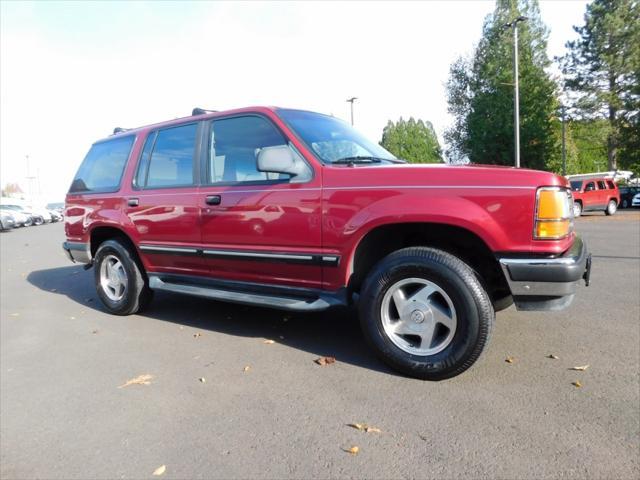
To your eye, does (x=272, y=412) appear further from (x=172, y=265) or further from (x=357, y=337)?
(x=172, y=265)

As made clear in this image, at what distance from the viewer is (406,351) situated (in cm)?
303

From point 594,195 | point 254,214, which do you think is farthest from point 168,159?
point 594,195

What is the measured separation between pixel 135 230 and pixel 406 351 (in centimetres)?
303

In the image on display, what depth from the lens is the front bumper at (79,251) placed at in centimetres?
510

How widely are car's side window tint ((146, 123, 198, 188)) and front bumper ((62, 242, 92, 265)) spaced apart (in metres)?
1.31

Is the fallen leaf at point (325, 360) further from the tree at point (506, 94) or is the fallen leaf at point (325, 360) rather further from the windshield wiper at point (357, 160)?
the tree at point (506, 94)

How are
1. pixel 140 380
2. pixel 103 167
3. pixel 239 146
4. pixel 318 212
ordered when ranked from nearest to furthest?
1. pixel 140 380
2. pixel 318 212
3. pixel 239 146
4. pixel 103 167

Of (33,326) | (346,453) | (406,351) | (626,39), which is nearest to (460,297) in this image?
(406,351)

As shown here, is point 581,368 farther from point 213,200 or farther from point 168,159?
point 168,159

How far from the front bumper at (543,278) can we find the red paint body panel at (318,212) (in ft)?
0.22

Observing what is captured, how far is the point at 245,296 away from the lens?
3.71m

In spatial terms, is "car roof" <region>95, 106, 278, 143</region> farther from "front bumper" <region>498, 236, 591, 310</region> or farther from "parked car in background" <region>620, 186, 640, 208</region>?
"parked car in background" <region>620, 186, 640, 208</region>

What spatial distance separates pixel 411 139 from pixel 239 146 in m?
72.6

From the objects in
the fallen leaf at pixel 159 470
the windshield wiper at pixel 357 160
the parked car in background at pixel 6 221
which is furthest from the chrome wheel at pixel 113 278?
the parked car in background at pixel 6 221
